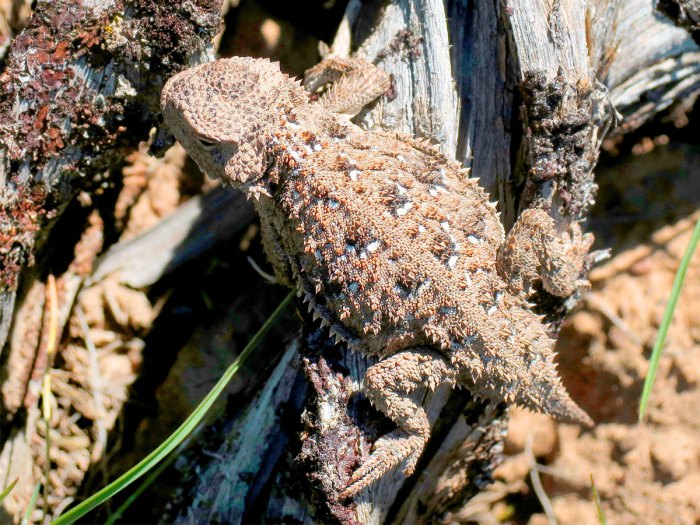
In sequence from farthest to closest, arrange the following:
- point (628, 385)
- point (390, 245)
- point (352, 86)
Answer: point (628, 385)
point (352, 86)
point (390, 245)

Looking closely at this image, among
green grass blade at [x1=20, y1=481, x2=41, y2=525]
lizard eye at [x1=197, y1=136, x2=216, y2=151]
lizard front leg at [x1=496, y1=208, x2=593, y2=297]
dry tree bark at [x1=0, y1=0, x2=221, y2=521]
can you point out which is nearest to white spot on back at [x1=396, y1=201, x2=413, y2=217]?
lizard front leg at [x1=496, y1=208, x2=593, y2=297]

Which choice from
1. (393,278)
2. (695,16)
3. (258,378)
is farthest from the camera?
(258,378)

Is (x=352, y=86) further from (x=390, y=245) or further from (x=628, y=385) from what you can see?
(x=628, y=385)

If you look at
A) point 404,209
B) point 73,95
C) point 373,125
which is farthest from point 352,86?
point 73,95

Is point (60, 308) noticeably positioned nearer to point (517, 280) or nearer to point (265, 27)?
point (265, 27)

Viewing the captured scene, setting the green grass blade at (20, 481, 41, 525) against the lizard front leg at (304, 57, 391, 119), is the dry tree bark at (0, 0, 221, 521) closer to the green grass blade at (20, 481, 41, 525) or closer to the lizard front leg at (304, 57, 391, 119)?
the lizard front leg at (304, 57, 391, 119)

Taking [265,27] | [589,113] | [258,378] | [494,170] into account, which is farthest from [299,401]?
[265,27]
